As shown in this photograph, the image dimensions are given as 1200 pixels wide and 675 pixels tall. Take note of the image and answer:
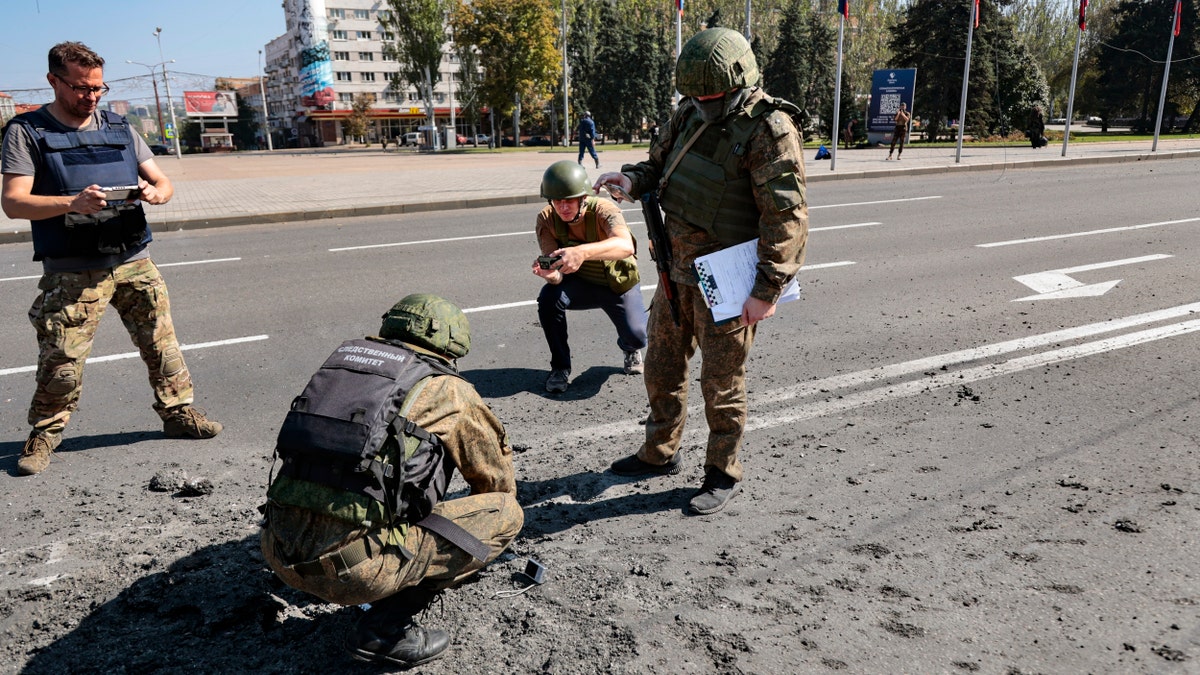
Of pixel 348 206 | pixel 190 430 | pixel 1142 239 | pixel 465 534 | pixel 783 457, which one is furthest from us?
pixel 348 206

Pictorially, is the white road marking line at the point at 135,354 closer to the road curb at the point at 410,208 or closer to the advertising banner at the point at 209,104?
the road curb at the point at 410,208

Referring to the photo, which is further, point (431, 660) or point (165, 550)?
point (165, 550)

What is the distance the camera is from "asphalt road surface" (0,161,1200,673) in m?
2.56

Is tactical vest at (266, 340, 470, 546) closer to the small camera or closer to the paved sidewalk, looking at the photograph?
the small camera

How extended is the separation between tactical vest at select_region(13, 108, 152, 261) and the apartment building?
7981cm

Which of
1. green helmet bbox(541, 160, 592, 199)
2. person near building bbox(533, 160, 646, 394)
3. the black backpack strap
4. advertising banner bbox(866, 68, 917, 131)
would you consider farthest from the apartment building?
the black backpack strap

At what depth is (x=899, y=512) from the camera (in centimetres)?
333

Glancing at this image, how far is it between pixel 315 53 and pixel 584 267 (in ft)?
303

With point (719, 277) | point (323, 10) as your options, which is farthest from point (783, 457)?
point (323, 10)

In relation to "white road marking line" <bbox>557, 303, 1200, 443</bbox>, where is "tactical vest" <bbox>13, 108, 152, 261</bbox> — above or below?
above

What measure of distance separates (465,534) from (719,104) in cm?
191

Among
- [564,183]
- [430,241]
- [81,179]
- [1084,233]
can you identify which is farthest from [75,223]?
[1084,233]

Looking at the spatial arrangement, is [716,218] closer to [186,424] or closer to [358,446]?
[358,446]

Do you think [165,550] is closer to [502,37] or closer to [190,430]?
[190,430]
